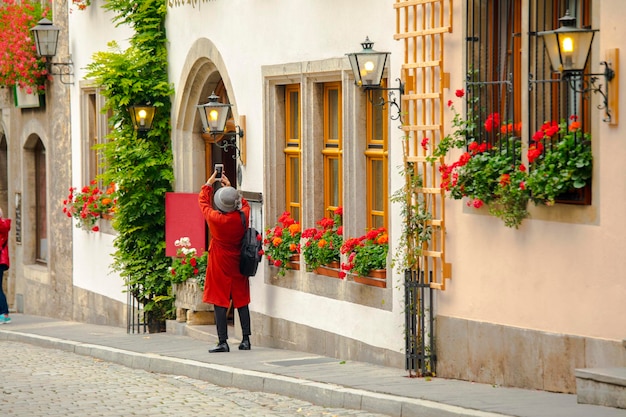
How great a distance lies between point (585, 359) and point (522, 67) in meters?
2.24

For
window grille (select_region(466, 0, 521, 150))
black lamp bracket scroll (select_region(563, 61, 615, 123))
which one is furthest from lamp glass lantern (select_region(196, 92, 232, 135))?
black lamp bracket scroll (select_region(563, 61, 615, 123))

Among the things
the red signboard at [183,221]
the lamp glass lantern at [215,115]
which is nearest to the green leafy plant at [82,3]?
the red signboard at [183,221]

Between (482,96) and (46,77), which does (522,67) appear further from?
(46,77)

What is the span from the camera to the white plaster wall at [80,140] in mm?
20031

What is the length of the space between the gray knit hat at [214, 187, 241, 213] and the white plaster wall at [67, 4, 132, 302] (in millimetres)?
5568

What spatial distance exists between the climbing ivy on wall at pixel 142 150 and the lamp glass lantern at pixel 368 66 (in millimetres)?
6386

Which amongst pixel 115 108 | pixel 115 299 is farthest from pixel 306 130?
pixel 115 299

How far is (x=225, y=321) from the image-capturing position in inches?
559

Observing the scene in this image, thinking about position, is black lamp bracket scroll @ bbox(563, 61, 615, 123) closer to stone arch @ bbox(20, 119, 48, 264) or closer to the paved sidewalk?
the paved sidewalk

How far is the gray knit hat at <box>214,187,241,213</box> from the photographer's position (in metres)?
13.8

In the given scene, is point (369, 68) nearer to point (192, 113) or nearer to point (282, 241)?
point (282, 241)

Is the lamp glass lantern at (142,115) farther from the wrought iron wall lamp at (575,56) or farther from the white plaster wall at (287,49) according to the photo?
the wrought iron wall lamp at (575,56)

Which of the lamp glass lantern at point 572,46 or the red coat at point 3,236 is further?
the red coat at point 3,236

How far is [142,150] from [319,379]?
7154 millimetres
